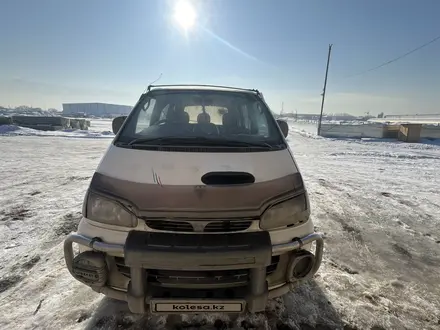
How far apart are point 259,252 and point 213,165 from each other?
2.36ft

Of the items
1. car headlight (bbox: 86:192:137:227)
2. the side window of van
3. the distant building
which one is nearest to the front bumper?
car headlight (bbox: 86:192:137:227)

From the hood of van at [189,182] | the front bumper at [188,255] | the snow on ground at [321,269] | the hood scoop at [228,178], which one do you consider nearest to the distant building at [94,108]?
the snow on ground at [321,269]

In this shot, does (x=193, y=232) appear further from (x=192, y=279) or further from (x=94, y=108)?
(x=94, y=108)

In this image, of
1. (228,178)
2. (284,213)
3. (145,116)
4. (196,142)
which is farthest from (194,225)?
(145,116)

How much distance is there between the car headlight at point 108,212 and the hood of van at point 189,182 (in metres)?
0.06

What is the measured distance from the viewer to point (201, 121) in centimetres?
292

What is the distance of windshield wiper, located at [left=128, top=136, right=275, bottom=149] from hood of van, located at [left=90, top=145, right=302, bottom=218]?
180mm

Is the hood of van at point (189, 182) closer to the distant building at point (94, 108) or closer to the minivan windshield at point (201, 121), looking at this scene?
the minivan windshield at point (201, 121)

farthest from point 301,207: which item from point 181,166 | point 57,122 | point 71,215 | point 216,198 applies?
point 57,122

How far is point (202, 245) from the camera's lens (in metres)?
1.63

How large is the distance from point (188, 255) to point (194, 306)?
1.28ft

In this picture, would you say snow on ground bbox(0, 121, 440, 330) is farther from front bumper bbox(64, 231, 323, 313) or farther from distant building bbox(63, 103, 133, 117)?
distant building bbox(63, 103, 133, 117)

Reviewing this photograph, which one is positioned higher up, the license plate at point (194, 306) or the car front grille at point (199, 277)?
the car front grille at point (199, 277)

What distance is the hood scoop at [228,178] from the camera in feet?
6.10
